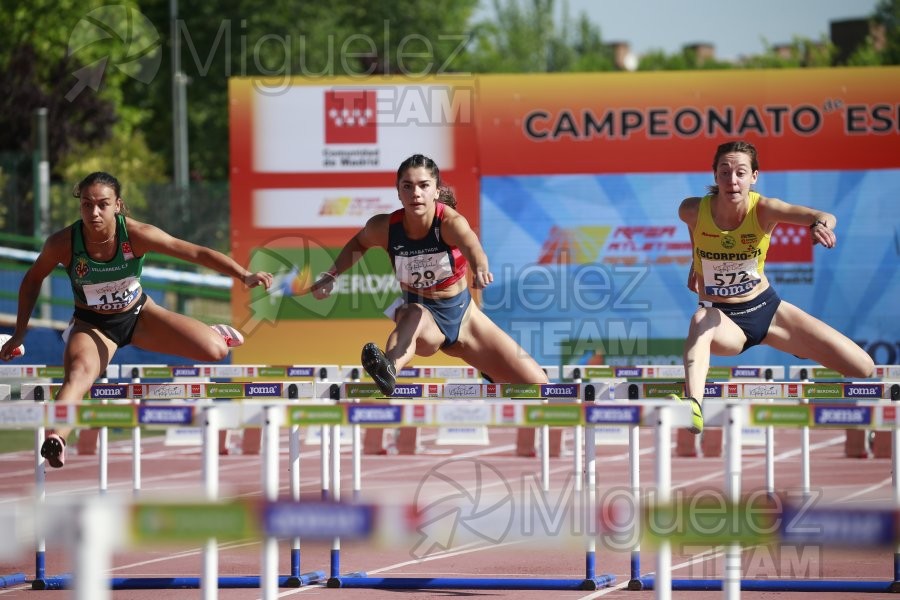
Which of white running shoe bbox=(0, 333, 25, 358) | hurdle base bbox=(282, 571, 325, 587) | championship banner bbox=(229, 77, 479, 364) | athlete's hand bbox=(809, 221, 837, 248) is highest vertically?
championship banner bbox=(229, 77, 479, 364)

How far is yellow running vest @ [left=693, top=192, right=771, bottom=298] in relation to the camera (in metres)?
8.09

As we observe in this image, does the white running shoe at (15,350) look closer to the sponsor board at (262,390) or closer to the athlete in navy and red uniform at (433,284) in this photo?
the sponsor board at (262,390)

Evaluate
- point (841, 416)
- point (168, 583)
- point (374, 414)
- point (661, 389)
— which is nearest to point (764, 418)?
point (841, 416)

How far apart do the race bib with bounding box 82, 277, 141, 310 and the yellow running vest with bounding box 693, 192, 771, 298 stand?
140 inches

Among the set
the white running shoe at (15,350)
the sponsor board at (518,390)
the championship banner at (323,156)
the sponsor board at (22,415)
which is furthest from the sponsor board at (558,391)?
the championship banner at (323,156)

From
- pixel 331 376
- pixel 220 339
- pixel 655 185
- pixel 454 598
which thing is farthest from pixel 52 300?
pixel 454 598

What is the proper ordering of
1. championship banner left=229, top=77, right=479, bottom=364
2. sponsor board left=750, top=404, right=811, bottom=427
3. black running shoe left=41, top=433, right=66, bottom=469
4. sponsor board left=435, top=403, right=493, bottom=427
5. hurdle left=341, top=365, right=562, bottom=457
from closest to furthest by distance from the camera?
sponsor board left=750, top=404, right=811, bottom=427 < sponsor board left=435, top=403, right=493, bottom=427 < black running shoe left=41, top=433, right=66, bottom=469 < hurdle left=341, top=365, right=562, bottom=457 < championship banner left=229, top=77, right=479, bottom=364

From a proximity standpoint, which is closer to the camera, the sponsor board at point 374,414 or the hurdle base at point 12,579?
the sponsor board at point 374,414

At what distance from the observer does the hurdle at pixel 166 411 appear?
5.44m

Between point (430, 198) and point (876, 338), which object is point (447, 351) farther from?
point (876, 338)

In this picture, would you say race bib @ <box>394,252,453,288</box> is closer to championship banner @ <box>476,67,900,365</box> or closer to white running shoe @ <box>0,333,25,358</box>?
white running shoe @ <box>0,333,25,358</box>

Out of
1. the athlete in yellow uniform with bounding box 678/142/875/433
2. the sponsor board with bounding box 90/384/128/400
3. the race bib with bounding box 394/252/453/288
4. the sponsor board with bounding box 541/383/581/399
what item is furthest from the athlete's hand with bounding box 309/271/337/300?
the athlete in yellow uniform with bounding box 678/142/875/433

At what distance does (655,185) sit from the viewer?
55.7 feet

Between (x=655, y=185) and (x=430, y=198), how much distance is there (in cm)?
904
